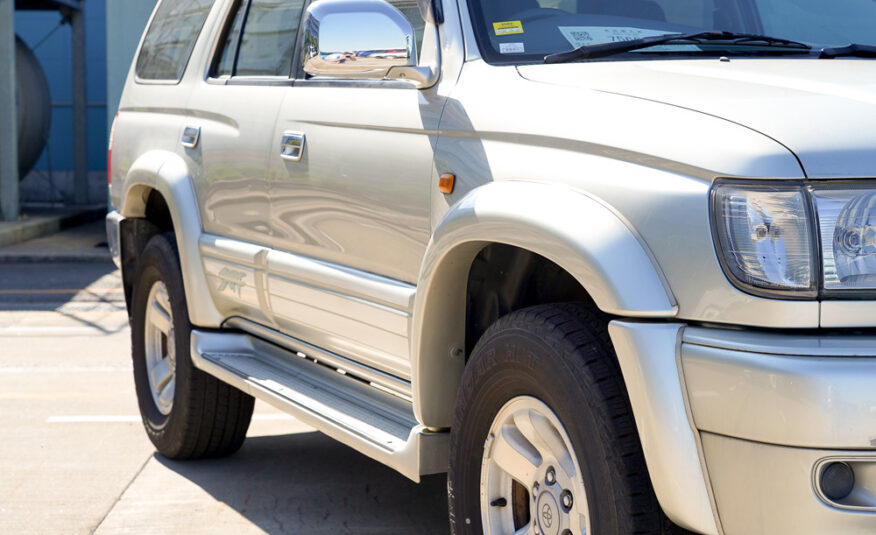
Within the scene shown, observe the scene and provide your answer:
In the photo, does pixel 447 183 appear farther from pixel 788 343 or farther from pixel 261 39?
pixel 261 39

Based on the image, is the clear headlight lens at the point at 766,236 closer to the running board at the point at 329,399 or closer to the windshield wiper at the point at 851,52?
the windshield wiper at the point at 851,52

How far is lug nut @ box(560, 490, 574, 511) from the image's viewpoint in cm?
254

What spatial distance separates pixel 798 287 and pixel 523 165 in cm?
76

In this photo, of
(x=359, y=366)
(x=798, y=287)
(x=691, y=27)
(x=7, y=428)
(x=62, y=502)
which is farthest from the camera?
(x=7, y=428)

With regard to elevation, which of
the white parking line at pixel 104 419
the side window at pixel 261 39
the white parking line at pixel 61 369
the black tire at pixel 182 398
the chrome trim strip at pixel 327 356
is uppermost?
the side window at pixel 261 39

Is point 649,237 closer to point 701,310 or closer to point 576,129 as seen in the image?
point 701,310

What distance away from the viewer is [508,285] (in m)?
2.99

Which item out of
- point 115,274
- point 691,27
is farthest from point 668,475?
point 115,274

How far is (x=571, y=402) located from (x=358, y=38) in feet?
3.89

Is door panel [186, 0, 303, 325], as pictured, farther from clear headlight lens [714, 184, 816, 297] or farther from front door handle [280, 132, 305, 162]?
clear headlight lens [714, 184, 816, 297]

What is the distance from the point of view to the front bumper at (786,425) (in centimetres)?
201

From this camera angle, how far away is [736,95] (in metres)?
2.36

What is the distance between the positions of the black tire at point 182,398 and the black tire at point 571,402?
2012mm

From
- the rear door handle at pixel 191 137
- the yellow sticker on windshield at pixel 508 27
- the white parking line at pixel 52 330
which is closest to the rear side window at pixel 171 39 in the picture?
the rear door handle at pixel 191 137
